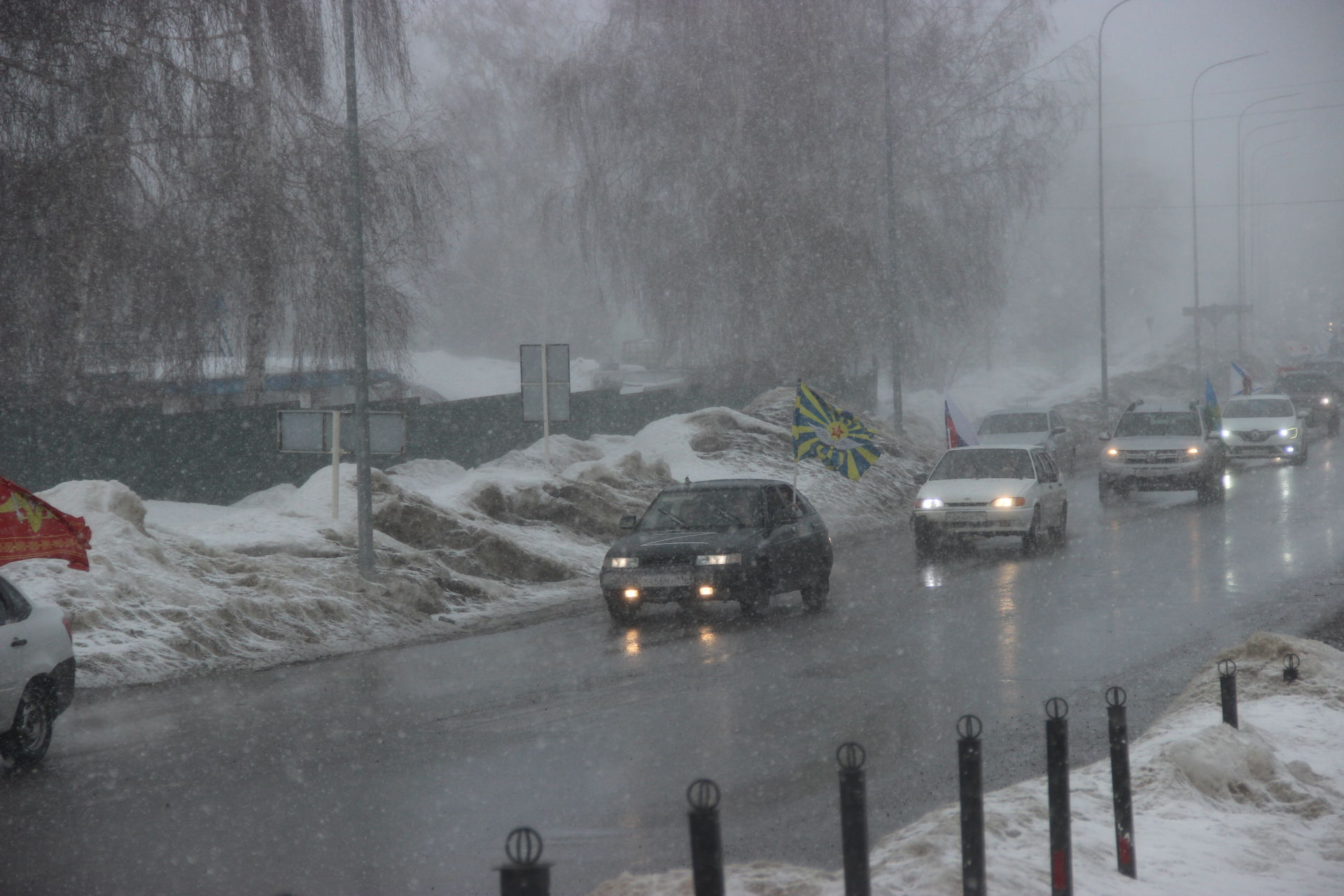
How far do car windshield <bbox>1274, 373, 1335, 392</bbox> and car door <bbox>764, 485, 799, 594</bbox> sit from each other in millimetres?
35213

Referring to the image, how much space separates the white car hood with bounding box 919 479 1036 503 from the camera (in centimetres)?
1838

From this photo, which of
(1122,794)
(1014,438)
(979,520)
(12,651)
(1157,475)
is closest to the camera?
(1122,794)

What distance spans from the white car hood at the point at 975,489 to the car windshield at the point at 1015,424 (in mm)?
11046

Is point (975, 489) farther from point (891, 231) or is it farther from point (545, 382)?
point (891, 231)

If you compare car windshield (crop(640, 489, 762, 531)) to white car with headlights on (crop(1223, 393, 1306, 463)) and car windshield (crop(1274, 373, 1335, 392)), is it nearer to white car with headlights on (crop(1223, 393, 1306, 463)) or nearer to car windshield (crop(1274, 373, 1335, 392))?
white car with headlights on (crop(1223, 393, 1306, 463))

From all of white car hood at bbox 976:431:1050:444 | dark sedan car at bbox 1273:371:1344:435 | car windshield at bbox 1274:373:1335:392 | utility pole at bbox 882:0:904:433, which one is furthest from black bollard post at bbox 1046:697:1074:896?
car windshield at bbox 1274:373:1335:392

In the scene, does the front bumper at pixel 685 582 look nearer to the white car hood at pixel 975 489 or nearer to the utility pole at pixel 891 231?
the white car hood at pixel 975 489

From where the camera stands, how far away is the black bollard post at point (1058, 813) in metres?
4.73

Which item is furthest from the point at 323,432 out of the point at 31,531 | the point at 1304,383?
the point at 1304,383

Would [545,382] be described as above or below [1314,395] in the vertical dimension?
above

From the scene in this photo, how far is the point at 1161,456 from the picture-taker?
81.7 ft

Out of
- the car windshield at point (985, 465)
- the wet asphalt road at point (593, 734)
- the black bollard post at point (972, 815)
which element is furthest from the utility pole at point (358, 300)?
the black bollard post at point (972, 815)

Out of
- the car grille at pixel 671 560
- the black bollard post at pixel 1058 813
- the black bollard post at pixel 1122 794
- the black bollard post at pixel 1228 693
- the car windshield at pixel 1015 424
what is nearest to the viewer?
the black bollard post at pixel 1058 813

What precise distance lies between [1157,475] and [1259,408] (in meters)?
10.9
